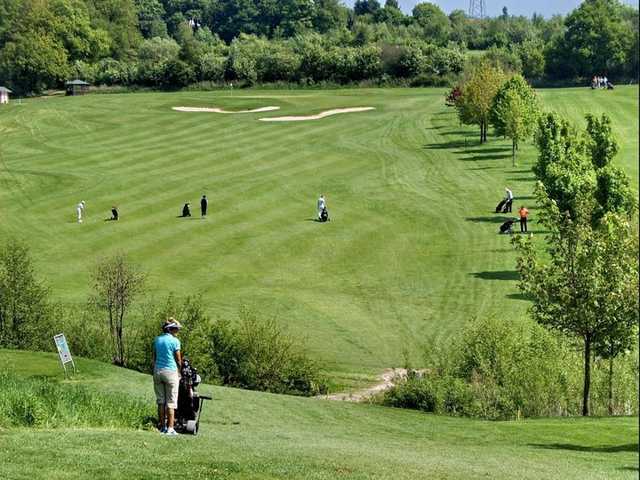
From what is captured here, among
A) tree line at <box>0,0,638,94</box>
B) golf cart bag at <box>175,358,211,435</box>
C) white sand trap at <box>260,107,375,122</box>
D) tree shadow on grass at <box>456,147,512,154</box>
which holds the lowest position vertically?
tree shadow on grass at <box>456,147,512,154</box>

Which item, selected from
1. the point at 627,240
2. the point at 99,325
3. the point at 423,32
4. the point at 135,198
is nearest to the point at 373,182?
the point at 135,198

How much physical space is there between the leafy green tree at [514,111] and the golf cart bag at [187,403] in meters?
61.7

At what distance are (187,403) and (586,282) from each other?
15029 mm

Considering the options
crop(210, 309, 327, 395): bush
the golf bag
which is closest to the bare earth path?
crop(210, 309, 327, 395): bush

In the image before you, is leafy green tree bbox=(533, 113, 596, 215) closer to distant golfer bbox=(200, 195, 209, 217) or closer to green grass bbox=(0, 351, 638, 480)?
distant golfer bbox=(200, 195, 209, 217)

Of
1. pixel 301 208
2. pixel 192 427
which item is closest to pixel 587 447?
pixel 192 427

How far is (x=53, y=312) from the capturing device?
40.9 meters

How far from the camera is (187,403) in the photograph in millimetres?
20875

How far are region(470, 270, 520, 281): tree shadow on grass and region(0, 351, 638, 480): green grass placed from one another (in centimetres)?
2173

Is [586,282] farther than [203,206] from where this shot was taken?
No

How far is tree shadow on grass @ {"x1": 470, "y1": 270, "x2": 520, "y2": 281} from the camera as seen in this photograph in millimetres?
52406

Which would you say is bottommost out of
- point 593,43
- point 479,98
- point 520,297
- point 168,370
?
point 520,297

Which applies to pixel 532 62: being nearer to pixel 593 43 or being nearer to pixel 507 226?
pixel 593 43

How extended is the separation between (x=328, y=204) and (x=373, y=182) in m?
→ 7.60
